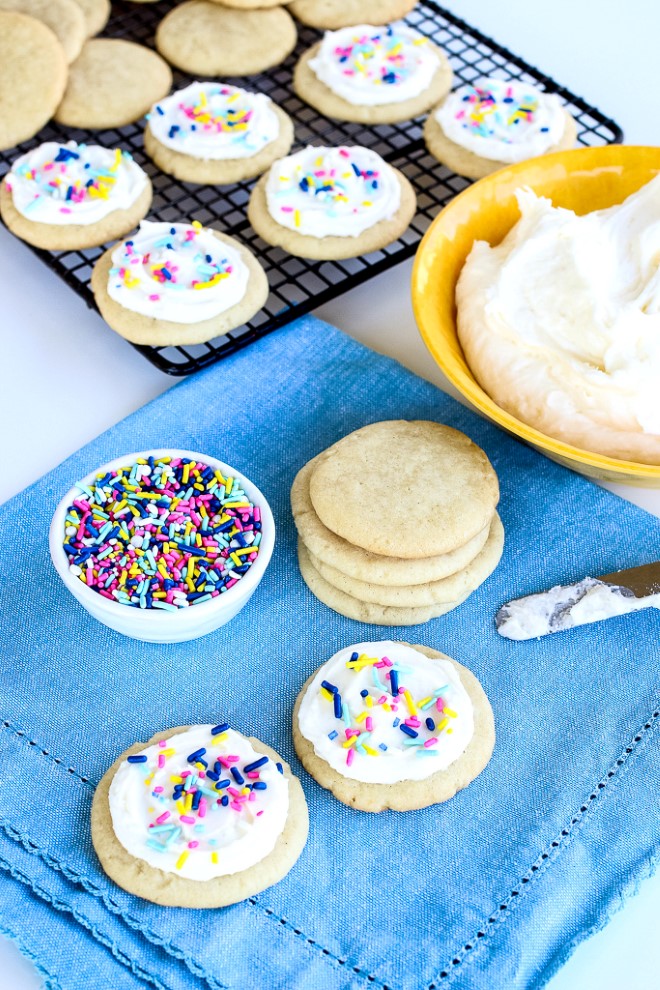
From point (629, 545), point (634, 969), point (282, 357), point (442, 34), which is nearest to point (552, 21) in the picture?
point (442, 34)

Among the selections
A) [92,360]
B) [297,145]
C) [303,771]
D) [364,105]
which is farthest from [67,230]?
[303,771]

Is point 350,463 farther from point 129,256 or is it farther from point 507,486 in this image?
point 129,256

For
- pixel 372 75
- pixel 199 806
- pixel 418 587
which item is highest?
pixel 372 75

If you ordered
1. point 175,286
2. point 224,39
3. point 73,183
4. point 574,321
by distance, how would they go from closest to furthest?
point 574,321
point 175,286
point 73,183
point 224,39

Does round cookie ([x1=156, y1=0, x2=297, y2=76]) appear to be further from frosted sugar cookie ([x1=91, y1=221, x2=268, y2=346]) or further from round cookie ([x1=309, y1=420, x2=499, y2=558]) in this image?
round cookie ([x1=309, y1=420, x2=499, y2=558])

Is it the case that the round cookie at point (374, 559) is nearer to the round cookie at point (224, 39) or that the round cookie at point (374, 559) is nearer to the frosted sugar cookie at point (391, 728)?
the frosted sugar cookie at point (391, 728)

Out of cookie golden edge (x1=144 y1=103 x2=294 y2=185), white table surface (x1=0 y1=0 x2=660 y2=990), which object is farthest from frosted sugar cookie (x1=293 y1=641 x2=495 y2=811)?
cookie golden edge (x1=144 y1=103 x2=294 y2=185)

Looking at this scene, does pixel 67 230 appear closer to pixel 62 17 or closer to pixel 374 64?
pixel 62 17

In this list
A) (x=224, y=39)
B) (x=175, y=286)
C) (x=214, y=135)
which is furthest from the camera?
(x=224, y=39)
